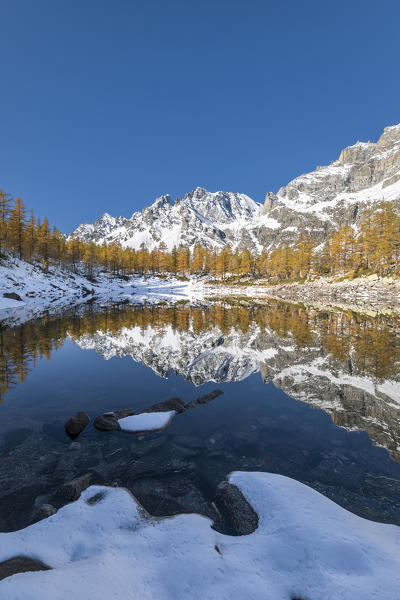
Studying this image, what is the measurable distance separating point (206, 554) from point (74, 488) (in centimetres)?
298

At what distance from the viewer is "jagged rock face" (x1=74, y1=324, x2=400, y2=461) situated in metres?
8.35

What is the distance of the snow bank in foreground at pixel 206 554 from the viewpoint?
2.96 meters

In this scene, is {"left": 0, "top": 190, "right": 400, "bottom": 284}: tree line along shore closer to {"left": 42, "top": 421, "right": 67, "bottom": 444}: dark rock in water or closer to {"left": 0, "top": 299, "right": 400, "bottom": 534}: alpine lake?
{"left": 0, "top": 299, "right": 400, "bottom": 534}: alpine lake

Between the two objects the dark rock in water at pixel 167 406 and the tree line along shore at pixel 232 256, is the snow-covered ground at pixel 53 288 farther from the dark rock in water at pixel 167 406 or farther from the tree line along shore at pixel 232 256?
the dark rock in water at pixel 167 406

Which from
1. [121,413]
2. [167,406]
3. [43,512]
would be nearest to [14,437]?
[121,413]

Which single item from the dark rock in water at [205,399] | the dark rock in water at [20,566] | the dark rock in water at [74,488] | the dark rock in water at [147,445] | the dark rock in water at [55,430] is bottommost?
the dark rock in water at [55,430]

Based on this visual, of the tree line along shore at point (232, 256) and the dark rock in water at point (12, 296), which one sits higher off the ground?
the tree line along shore at point (232, 256)

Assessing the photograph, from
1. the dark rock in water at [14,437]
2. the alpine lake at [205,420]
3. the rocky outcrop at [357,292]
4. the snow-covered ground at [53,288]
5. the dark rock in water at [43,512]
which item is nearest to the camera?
the dark rock in water at [43,512]

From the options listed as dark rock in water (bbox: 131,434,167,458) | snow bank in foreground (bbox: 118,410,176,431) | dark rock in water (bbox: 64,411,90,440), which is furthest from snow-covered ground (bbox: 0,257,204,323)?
dark rock in water (bbox: 131,434,167,458)

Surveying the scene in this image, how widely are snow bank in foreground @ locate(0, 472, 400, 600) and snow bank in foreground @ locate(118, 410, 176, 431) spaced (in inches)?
112

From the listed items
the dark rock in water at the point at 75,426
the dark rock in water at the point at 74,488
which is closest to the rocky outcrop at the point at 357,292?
the dark rock in water at the point at 75,426

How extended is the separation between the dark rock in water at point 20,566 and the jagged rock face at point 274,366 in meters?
7.45

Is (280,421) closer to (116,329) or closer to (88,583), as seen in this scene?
(88,583)

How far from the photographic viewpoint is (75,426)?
299 inches
